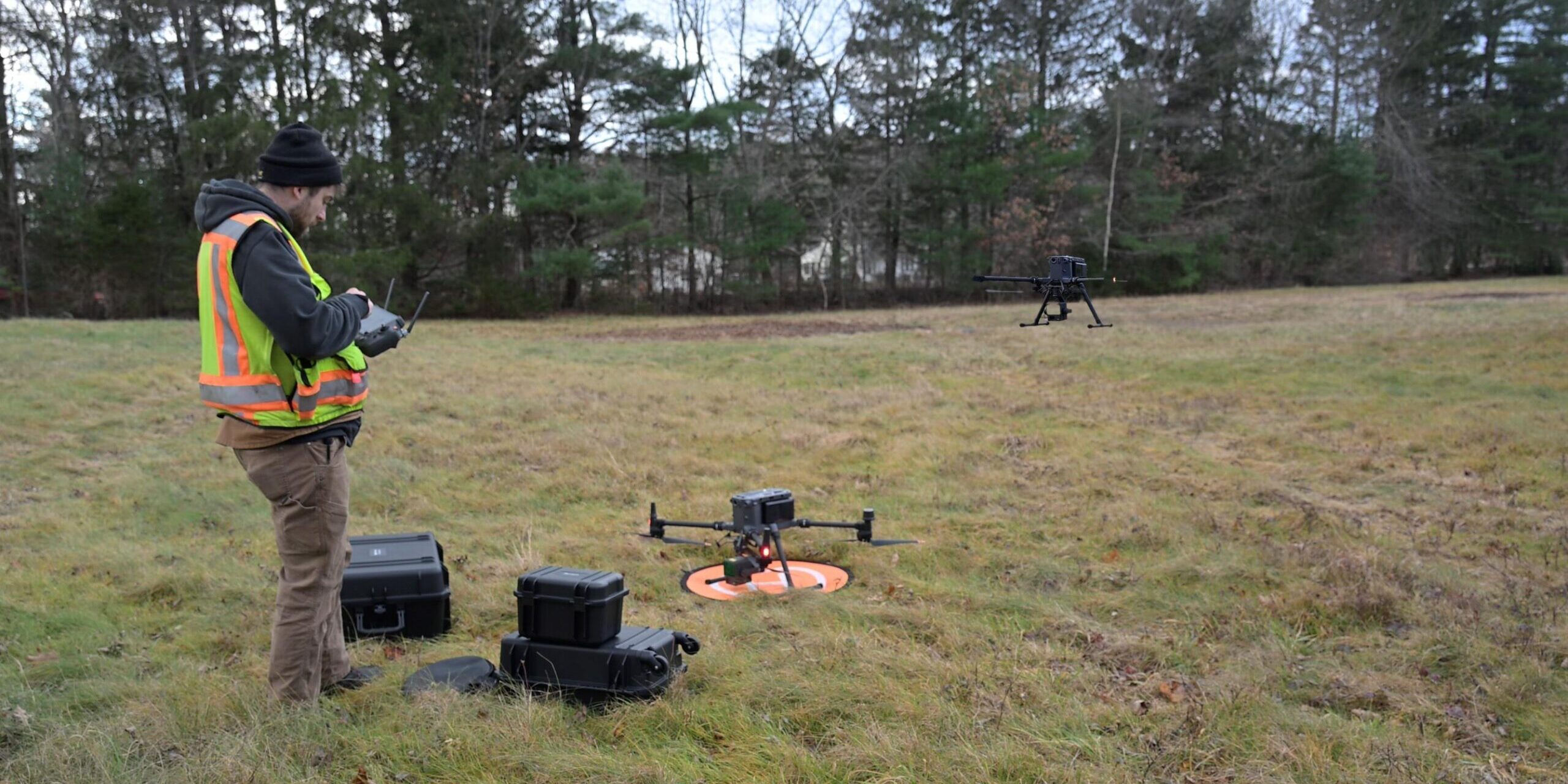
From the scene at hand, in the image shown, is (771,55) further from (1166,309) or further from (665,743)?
(665,743)

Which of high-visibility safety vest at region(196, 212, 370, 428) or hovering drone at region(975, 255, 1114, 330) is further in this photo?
high-visibility safety vest at region(196, 212, 370, 428)

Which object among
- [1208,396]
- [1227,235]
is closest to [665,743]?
[1208,396]

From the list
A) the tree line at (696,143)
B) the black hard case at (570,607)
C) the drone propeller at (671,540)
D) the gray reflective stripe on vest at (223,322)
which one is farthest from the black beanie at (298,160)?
the tree line at (696,143)

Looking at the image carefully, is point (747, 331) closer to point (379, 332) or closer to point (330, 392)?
point (379, 332)

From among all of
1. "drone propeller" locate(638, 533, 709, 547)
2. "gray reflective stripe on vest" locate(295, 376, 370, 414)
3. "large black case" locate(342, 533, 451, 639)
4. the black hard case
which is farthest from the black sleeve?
"drone propeller" locate(638, 533, 709, 547)

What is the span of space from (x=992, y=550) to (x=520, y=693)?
3.43 m

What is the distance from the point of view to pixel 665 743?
3412mm

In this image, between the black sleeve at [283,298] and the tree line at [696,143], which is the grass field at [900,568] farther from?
the tree line at [696,143]

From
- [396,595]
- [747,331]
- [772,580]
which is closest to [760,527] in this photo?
[772,580]

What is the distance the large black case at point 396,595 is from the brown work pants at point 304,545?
0.80 m

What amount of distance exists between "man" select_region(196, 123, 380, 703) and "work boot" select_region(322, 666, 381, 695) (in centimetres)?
Answer: 15

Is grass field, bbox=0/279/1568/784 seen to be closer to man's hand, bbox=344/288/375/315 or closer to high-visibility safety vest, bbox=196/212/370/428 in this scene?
high-visibility safety vest, bbox=196/212/370/428

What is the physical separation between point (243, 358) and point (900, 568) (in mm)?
3798

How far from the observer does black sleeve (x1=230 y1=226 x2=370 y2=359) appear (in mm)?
3107
